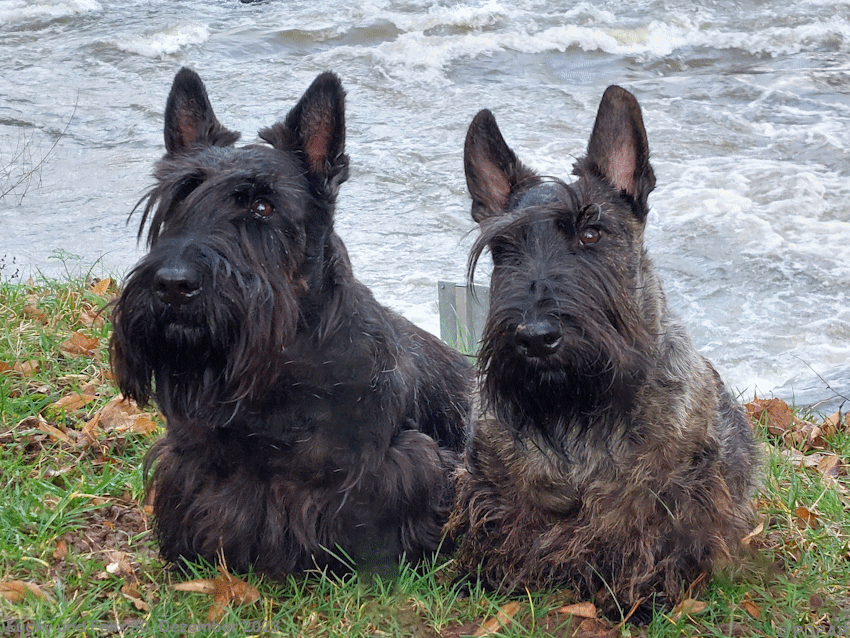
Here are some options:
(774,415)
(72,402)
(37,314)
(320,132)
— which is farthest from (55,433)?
Answer: (774,415)

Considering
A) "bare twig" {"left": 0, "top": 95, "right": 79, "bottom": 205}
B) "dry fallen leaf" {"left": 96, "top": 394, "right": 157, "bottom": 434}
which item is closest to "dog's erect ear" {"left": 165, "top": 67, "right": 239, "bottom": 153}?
"dry fallen leaf" {"left": 96, "top": 394, "right": 157, "bottom": 434}

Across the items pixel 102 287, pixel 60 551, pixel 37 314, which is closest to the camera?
pixel 60 551

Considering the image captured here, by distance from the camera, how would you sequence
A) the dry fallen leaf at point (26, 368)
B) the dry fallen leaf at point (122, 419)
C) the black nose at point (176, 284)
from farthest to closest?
1. the dry fallen leaf at point (26, 368)
2. the dry fallen leaf at point (122, 419)
3. the black nose at point (176, 284)

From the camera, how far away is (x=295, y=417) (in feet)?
10.9

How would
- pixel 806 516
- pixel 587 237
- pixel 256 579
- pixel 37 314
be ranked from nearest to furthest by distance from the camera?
pixel 587 237, pixel 256 579, pixel 806 516, pixel 37 314

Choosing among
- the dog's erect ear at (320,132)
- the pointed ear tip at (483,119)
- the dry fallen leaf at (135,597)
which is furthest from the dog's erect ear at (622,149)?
the dry fallen leaf at (135,597)

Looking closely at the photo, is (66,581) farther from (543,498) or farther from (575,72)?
(575,72)

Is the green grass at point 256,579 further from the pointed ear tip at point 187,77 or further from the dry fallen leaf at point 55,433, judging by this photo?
the pointed ear tip at point 187,77

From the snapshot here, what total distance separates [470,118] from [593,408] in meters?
8.08

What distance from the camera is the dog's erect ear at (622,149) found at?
3184 millimetres

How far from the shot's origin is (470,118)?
35.4 feet

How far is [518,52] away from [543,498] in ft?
34.5

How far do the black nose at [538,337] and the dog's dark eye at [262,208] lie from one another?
35.2 inches

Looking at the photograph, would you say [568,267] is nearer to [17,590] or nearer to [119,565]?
[119,565]
